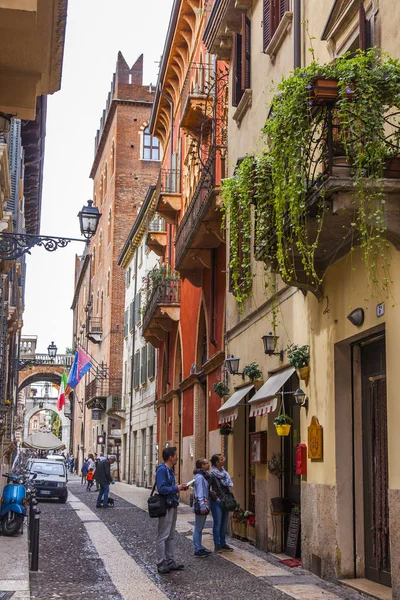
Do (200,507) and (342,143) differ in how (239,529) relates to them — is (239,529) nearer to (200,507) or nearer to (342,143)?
(200,507)

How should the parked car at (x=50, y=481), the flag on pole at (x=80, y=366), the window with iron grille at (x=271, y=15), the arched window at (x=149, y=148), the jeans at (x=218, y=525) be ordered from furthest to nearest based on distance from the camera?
the arched window at (x=149, y=148) → the flag on pole at (x=80, y=366) → the parked car at (x=50, y=481) → the window with iron grille at (x=271, y=15) → the jeans at (x=218, y=525)

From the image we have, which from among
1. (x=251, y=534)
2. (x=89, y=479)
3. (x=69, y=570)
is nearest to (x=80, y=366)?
(x=89, y=479)

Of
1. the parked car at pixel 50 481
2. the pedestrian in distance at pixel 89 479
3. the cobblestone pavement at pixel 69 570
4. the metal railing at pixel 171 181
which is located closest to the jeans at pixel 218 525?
the cobblestone pavement at pixel 69 570

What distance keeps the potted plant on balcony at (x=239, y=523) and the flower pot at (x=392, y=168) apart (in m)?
8.52

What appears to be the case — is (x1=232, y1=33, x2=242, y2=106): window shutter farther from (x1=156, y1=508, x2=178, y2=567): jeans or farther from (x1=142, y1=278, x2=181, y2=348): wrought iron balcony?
(x1=142, y1=278, x2=181, y2=348): wrought iron balcony

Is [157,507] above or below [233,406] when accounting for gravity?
below

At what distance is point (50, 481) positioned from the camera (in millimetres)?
27797

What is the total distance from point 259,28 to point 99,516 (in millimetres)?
12500

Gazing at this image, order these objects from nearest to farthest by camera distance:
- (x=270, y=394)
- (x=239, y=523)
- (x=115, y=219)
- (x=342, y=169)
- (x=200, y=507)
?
(x=342, y=169) → (x=270, y=394) → (x=200, y=507) → (x=239, y=523) → (x=115, y=219)

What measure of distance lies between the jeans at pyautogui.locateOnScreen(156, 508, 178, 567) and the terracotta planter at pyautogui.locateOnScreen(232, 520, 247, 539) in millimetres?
4192

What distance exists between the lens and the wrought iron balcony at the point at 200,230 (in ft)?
62.1

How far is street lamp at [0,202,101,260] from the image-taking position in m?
12.8

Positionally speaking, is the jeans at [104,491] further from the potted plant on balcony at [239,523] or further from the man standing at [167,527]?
the man standing at [167,527]

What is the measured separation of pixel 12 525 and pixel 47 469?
47.0 ft
